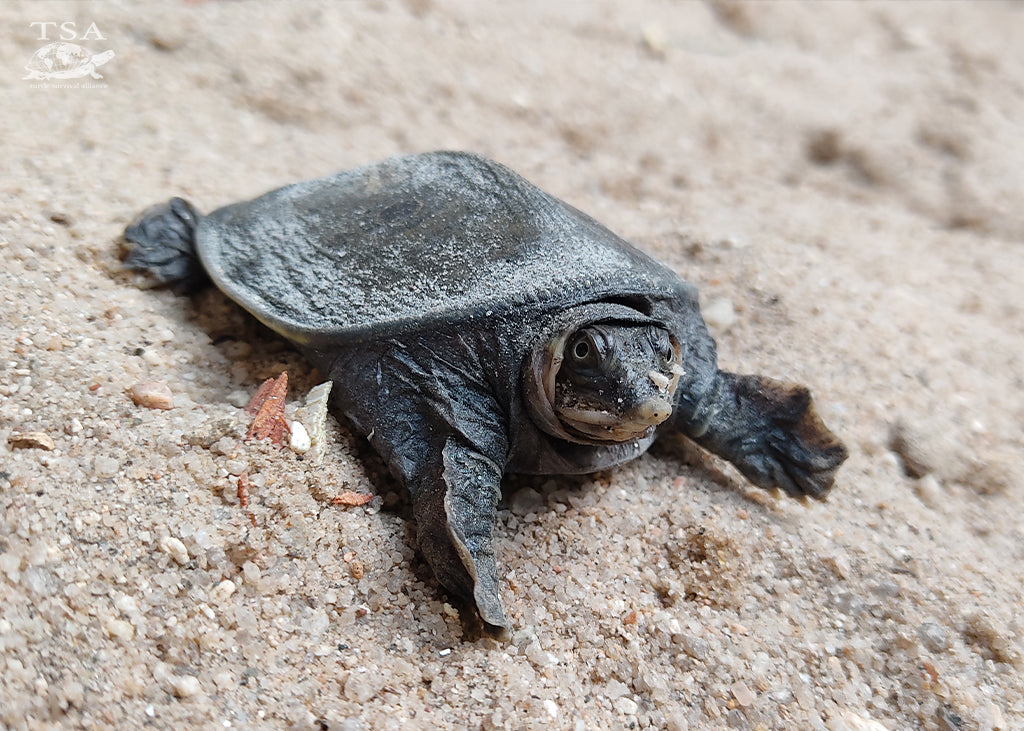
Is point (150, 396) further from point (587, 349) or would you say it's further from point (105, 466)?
point (587, 349)

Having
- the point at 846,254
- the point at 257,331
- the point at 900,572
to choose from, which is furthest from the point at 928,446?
the point at 257,331

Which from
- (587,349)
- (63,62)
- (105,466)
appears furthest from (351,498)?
(63,62)

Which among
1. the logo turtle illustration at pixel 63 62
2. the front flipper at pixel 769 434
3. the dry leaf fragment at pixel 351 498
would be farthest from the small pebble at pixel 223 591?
the logo turtle illustration at pixel 63 62

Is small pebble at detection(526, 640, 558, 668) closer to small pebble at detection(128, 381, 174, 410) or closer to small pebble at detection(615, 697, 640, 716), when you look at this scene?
small pebble at detection(615, 697, 640, 716)

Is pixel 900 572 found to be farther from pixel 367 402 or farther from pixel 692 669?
pixel 367 402

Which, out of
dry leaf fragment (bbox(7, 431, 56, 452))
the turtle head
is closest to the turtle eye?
the turtle head

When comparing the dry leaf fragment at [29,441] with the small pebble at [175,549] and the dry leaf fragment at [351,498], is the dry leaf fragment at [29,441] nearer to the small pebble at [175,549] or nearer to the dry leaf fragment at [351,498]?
the small pebble at [175,549]
